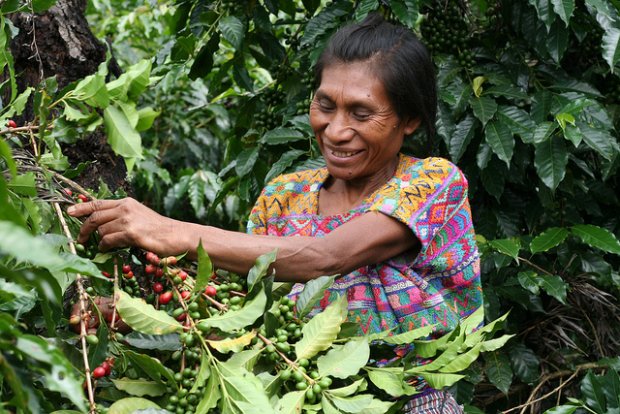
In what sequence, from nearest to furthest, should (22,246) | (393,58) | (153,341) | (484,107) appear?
(22,246), (153,341), (393,58), (484,107)

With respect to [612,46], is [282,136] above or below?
below

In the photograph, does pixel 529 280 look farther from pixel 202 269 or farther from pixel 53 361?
pixel 53 361

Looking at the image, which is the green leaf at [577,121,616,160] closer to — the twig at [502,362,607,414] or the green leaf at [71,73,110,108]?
the twig at [502,362,607,414]

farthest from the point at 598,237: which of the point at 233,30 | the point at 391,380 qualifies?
the point at 233,30

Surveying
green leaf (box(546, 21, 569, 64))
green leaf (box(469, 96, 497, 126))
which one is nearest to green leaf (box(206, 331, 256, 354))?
green leaf (box(469, 96, 497, 126))

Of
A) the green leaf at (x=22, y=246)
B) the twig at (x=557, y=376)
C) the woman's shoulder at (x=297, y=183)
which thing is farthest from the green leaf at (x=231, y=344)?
the twig at (x=557, y=376)

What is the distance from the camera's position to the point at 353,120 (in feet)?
6.32

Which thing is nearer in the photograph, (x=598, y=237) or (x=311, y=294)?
(x=311, y=294)

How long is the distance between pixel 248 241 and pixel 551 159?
1.24 m

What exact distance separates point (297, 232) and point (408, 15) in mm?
910

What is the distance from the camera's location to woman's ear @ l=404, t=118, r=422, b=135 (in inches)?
79.8

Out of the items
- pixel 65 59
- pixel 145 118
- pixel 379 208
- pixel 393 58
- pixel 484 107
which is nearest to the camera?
pixel 145 118

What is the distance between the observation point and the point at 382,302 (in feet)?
6.10

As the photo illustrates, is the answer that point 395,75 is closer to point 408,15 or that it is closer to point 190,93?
point 408,15
